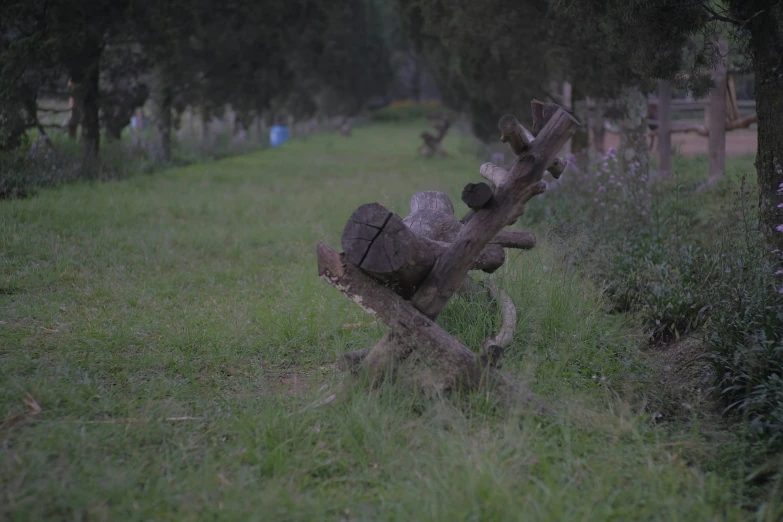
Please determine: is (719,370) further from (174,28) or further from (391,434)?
(174,28)

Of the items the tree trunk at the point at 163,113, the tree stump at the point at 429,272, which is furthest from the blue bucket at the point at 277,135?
the tree stump at the point at 429,272

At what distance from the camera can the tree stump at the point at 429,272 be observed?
3.71 meters

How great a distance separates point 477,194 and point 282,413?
4.79 feet

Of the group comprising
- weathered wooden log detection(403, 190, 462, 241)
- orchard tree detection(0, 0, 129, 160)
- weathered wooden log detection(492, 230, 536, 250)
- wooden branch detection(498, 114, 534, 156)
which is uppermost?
orchard tree detection(0, 0, 129, 160)

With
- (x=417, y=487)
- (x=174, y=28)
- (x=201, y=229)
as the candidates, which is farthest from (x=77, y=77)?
(x=417, y=487)

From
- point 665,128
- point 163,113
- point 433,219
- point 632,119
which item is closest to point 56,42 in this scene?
point 163,113

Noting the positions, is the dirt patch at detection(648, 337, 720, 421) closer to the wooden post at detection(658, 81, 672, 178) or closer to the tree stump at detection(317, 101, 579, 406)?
the tree stump at detection(317, 101, 579, 406)

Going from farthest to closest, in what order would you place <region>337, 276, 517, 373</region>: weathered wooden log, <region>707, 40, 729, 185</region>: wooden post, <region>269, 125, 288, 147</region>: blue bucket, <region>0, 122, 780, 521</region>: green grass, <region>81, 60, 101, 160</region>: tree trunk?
<region>269, 125, 288, 147</region>: blue bucket
<region>81, 60, 101, 160</region>: tree trunk
<region>707, 40, 729, 185</region>: wooden post
<region>337, 276, 517, 373</region>: weathered wooden log
<region>0, 122, 780, 521</region>: green grass

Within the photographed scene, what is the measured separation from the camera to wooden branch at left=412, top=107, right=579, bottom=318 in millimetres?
3822

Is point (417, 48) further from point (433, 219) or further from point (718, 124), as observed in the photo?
point (433, 219)

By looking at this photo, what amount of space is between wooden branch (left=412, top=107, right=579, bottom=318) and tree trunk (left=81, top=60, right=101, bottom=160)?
1032 centimetres

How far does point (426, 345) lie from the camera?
3.82 meters

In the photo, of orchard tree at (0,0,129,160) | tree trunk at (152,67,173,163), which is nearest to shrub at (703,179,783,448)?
orchard tree at (0,0,129,160)

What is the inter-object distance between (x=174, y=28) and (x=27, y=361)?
10684 millimetres
